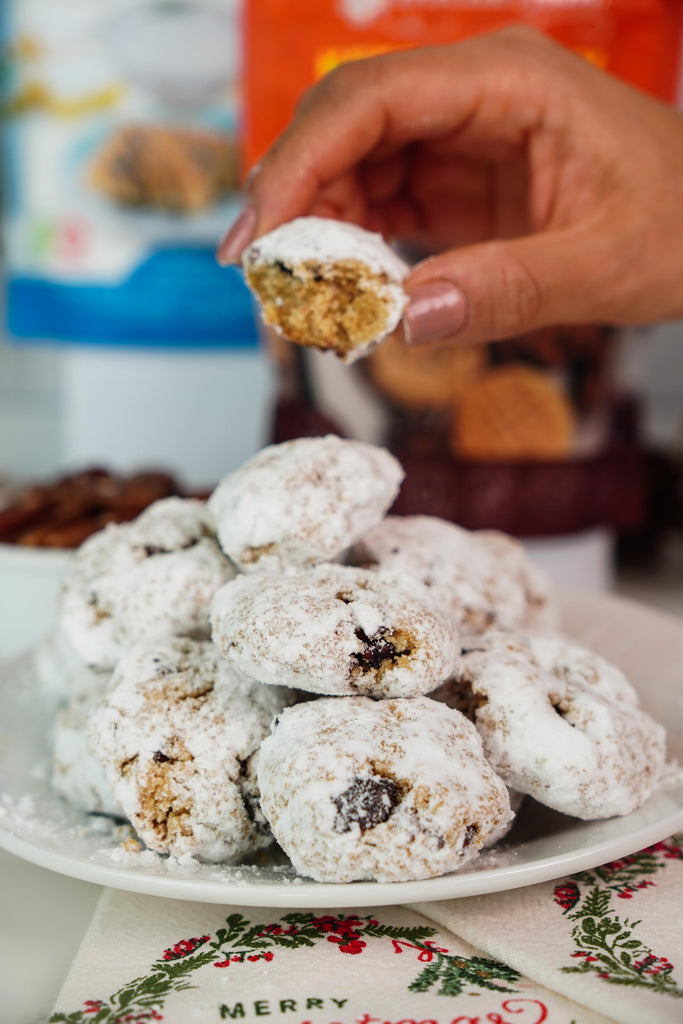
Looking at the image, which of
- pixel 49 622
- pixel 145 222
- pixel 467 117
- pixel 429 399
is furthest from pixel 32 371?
pixel 467 117

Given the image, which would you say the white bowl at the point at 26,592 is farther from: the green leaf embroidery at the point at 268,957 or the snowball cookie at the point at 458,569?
the green leaf embroidery at the point at 268,957

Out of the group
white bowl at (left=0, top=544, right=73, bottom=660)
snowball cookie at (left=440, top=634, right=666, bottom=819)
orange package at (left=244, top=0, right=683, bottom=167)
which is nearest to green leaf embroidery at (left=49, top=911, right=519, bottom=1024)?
snowball cookie at (left=440, top=634, right=666, bottom=819)

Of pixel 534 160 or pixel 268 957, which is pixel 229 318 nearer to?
pixel 534 160

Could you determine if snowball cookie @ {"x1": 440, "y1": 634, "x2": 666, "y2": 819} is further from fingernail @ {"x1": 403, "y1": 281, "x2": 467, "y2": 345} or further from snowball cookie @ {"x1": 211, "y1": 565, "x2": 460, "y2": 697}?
fingernail @ {"x1": 403, "y1": 281, "x2": 467, "y2": 345}

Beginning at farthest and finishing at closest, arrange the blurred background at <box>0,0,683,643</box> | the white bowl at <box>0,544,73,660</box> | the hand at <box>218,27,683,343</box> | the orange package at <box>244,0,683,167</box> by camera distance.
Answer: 1. the orange package at <box>244,0,683,167</box>
2. the blurred background at <box>0,0,683,643</box>
3. the white bowl at <box>0,544,73,660</box>
4. the hand at <box>218,27,683,343</box>

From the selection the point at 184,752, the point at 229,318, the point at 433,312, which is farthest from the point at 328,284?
the point at 229,318

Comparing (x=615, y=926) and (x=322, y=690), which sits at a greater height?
(x=322, y=690)
